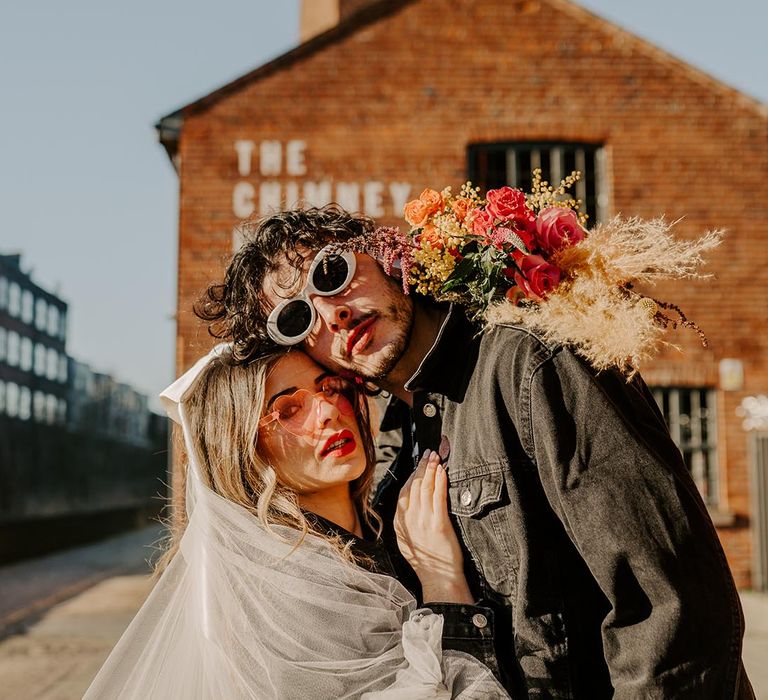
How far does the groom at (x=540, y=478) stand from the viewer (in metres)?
1.93

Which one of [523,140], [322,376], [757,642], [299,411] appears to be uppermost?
[523,140]

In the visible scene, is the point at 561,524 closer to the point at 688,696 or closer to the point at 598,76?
the point at 688,696

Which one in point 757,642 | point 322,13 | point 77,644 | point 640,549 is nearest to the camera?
point 640,549

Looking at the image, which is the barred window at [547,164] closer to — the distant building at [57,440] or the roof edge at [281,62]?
the roof edge at [281,62]

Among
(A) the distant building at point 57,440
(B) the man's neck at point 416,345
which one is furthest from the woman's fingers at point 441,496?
(A) the distant building at point 57,440

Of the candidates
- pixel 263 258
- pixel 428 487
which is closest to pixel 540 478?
pixel 428 487

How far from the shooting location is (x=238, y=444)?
2586 mm

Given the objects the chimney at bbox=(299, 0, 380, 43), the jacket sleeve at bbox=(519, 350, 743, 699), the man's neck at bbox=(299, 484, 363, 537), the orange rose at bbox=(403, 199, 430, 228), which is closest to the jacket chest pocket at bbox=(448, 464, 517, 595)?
the jacket sleeve at bbox=(519, 350, 743, 699)

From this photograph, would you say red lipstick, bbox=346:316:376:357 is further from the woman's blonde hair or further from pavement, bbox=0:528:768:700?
pavement, bbox=0:528:768:700

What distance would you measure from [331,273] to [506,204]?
53 centimetres

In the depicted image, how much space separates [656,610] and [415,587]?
0.77 meters

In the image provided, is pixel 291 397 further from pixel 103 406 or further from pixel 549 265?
pixel 103 406

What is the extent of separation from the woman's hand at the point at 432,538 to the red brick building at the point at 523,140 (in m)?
9.83

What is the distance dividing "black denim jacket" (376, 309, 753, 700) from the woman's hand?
1.5 inches
